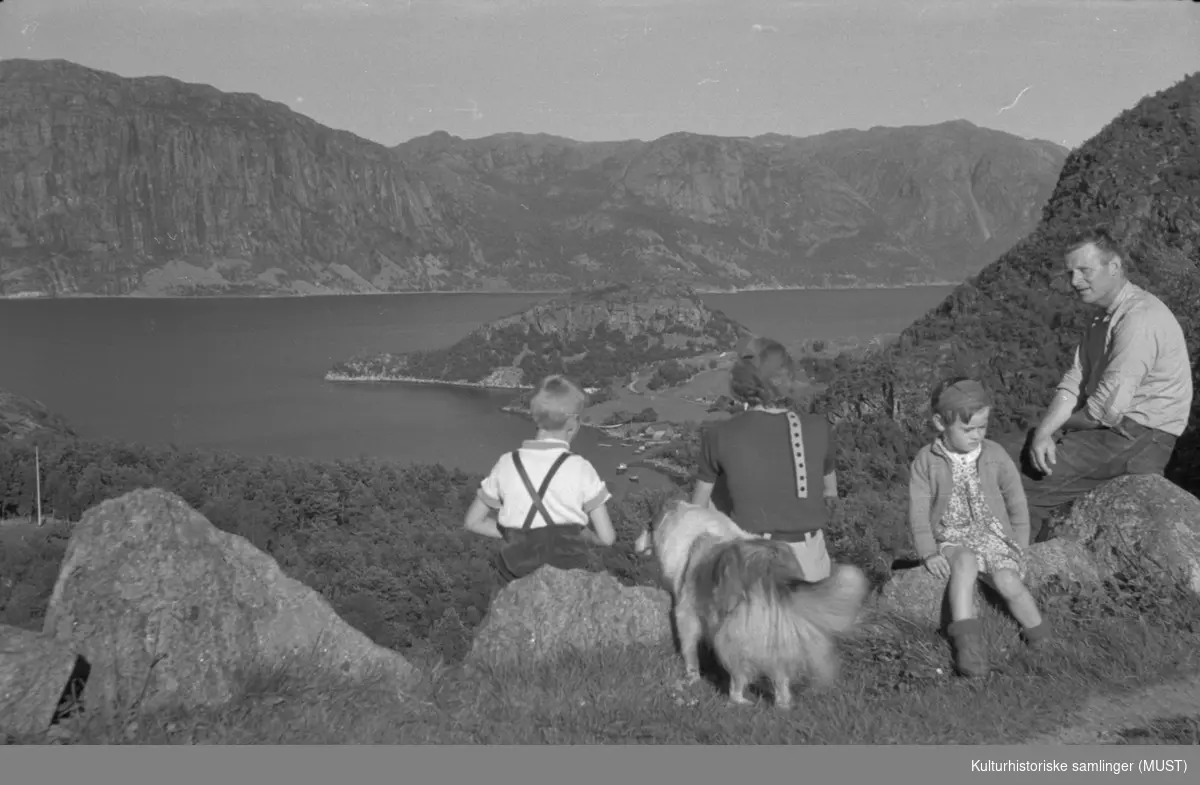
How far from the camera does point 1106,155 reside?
34406 mm

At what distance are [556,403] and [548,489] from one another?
→ 1.52 ft

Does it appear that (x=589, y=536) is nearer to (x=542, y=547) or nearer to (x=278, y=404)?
(x=542, y=547)

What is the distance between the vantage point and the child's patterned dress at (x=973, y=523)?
505 centimetres

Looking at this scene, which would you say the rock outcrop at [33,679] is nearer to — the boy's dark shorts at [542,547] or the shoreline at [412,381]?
the boy's dark shorts at [542,547]

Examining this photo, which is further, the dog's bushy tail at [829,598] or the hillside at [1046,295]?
the hillside at [1046,295]

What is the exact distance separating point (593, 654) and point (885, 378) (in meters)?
28.0

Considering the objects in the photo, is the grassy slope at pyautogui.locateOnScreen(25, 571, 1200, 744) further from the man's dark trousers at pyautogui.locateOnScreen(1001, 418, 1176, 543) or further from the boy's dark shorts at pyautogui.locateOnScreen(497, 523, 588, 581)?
the man's dark trousers at pyautogui.locateOnScreen(1001, 418, 1176, 543)

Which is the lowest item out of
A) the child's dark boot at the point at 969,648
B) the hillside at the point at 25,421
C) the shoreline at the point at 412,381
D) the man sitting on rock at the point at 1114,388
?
the shoreline at the point at 412,381

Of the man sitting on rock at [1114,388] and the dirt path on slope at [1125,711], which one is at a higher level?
the man sitting on rock at [1114,388]

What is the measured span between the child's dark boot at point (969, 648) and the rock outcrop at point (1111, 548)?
1.00ft

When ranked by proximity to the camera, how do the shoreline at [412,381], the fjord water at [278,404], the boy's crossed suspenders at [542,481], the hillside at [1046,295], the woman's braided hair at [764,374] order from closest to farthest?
the woman's braided hair at [764,374], the boy's crossed suspenders at [542,481], the hillside at [1046,295], the fjord water at [278,404], the shoreline at [412,381]

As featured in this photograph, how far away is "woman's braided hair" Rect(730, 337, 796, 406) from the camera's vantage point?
4832 mm

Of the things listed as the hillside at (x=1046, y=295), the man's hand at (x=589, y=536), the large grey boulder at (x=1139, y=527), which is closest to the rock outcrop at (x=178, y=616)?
the man's hand at (x=589, y=536)
